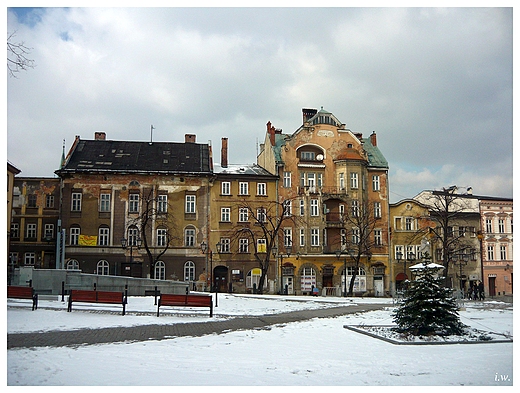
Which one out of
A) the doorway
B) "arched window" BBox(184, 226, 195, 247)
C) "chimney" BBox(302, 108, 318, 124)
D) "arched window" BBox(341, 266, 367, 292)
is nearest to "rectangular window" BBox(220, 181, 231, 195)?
"arched window" BBox(184, 226, 195, 247)

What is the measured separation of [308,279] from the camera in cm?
4141

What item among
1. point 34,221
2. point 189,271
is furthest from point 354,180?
point 34,221

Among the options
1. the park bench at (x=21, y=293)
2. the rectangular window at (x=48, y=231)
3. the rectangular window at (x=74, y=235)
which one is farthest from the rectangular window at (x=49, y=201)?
the park bench at (x=21, y=293)

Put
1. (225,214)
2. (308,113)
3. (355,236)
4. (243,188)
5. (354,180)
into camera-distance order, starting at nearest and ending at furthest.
→ (225,214) < (243,188) < (355,236) < (354,180) < (308,113)

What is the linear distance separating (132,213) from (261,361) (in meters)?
30.8

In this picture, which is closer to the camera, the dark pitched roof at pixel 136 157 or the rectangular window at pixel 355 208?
the dark pitched roof at pixel 136 157

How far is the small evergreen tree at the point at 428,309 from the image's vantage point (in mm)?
13258

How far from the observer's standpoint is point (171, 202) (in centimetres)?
4019

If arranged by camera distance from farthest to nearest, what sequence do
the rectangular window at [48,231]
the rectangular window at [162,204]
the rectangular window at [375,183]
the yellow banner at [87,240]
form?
1. the rectangular window at [375,183]
2. the rectangular window at [162,204]
3. the rectangular window at [48,231]
4. the yellow banner at [87,240]

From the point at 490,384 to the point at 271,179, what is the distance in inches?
1313

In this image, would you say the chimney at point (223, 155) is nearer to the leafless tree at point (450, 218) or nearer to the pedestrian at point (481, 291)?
the leafless tree at point (450, 218)

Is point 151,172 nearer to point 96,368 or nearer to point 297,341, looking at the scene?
point 297,341

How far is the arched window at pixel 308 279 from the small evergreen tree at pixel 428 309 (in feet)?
90.2

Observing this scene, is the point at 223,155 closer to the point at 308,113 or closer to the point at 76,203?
the point at 308,113
